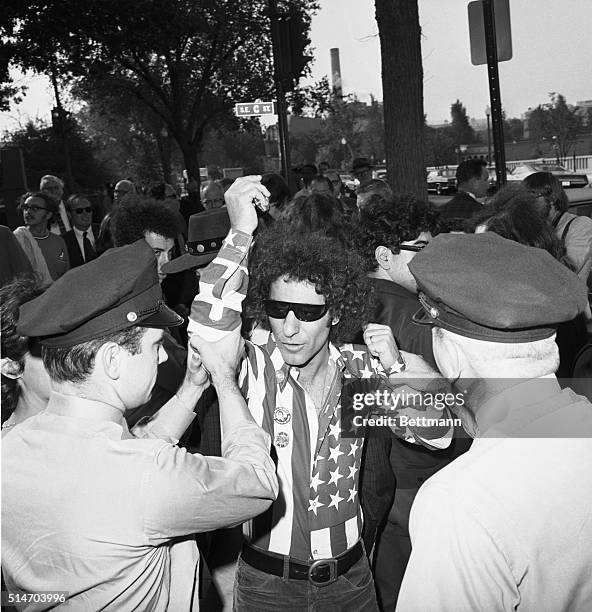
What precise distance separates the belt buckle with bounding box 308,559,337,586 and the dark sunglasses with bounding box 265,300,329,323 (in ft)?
2.66

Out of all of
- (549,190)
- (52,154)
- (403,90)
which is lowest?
(549,190)

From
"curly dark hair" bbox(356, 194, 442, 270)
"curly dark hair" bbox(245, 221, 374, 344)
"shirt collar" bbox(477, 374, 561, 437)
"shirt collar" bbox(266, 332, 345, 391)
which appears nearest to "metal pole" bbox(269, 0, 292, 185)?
"curly dark hair" bbox(356, 194, 442, 270)

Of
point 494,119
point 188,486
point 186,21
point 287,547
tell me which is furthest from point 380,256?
point 186,21

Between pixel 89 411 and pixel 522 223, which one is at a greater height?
pixel 522 223

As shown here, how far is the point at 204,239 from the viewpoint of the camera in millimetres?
3707

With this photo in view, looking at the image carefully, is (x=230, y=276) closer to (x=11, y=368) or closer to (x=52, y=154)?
(x=11, y=368)

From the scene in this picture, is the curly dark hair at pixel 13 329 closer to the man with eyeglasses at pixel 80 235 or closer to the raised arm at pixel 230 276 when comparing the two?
the raised arm at pixel 230 276

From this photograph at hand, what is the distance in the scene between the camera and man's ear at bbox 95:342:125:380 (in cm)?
196

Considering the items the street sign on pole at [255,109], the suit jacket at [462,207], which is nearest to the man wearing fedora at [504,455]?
the suit jacket at [462,207]

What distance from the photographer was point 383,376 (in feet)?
9.08

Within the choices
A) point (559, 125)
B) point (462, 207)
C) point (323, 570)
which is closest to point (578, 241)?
point (462, 207)

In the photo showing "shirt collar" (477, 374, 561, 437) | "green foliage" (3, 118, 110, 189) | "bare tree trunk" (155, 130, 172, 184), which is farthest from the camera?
"bare tree trunk" (155, 130, 172, 184)

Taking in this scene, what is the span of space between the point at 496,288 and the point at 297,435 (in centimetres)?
102

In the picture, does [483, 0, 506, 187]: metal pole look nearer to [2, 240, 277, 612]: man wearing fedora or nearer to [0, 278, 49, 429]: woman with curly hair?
[0, 278, 49, 429]: woman with curly hair
